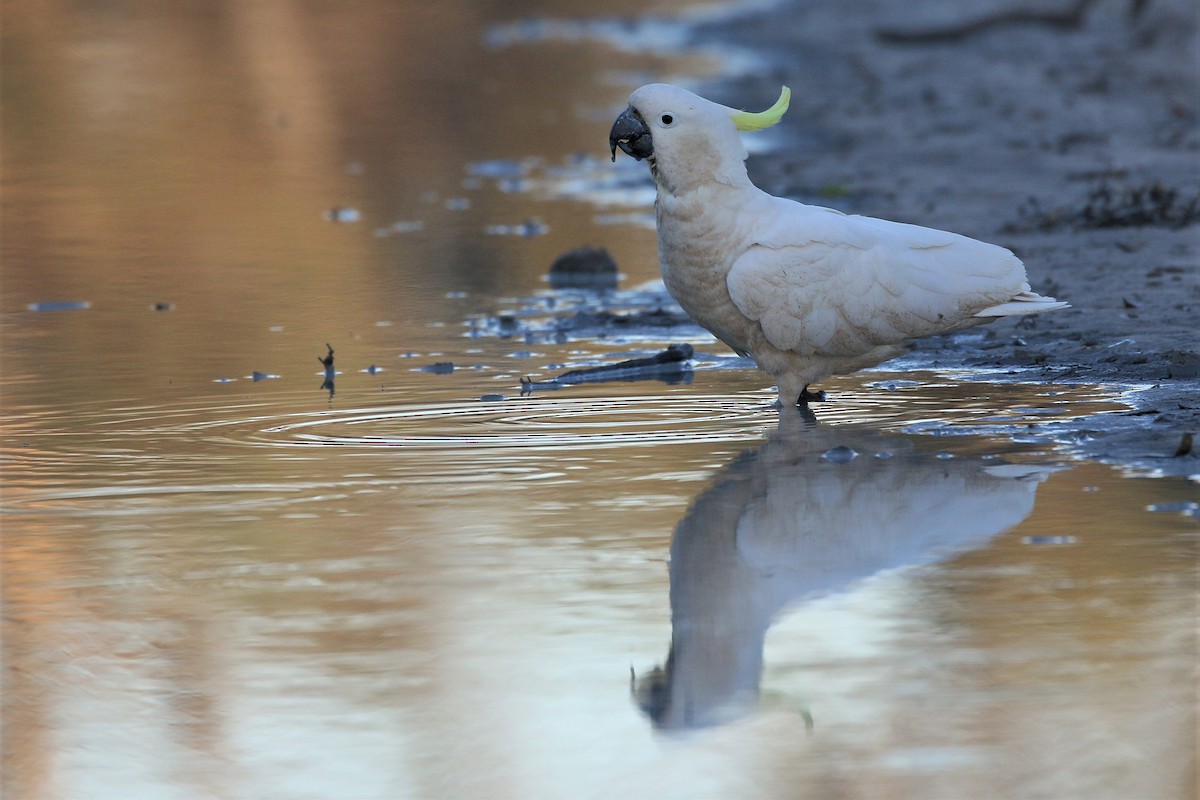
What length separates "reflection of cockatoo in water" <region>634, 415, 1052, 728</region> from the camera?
3.61m

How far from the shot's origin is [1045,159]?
11742 millimetres

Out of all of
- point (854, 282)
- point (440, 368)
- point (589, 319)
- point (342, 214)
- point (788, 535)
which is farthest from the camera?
point (342, 214)

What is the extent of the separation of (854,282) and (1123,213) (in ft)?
12.6

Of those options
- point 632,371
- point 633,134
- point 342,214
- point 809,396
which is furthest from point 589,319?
point 342,214

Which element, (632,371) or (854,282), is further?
(632,371)

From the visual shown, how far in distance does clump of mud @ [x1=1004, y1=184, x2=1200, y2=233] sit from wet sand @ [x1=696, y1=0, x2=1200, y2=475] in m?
0.02

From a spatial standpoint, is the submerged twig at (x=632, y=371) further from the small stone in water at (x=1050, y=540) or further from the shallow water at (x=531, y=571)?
the small stone in water at (x=1050, y=540)

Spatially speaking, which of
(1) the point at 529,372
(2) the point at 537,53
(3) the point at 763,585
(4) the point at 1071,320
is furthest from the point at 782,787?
(2) the point at 537,53

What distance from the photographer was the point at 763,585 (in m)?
4.14

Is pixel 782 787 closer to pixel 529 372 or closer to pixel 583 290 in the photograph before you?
A: pixel 529 372

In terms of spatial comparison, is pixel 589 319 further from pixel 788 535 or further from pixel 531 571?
pixel 531 571

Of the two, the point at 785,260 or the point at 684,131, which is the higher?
the point at 684,131

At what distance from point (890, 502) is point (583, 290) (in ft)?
14.0

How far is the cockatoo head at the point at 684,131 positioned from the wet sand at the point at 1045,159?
56.2 inches
